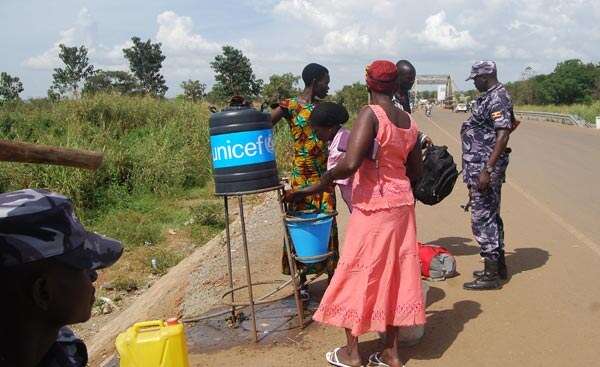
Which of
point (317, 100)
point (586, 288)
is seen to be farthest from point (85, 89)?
point (586, 288)

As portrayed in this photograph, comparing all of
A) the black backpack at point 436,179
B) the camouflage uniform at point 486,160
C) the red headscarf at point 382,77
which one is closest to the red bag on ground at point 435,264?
the camouflage uniform at point 486,160

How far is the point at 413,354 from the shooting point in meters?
3.74

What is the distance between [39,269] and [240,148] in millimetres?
2419

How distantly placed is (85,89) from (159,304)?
491 inches

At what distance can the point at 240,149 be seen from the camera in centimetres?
373

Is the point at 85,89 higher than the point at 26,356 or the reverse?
higher

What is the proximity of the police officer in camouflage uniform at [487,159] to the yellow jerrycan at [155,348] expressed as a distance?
113 inches

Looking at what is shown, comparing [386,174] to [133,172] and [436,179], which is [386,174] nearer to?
[436,179]

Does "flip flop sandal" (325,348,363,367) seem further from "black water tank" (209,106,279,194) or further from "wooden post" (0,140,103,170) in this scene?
"wooden post" (0,140,103,170)

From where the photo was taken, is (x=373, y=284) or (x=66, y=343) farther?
(x=373, y=284)

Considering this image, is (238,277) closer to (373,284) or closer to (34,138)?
(373,284)

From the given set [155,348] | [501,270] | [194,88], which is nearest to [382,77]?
[155,348]

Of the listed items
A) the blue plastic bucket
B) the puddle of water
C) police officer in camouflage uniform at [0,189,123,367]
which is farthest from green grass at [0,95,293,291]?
police officer in camouflage uniform at [0,189,123,367]

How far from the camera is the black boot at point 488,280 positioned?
4.80 meters
